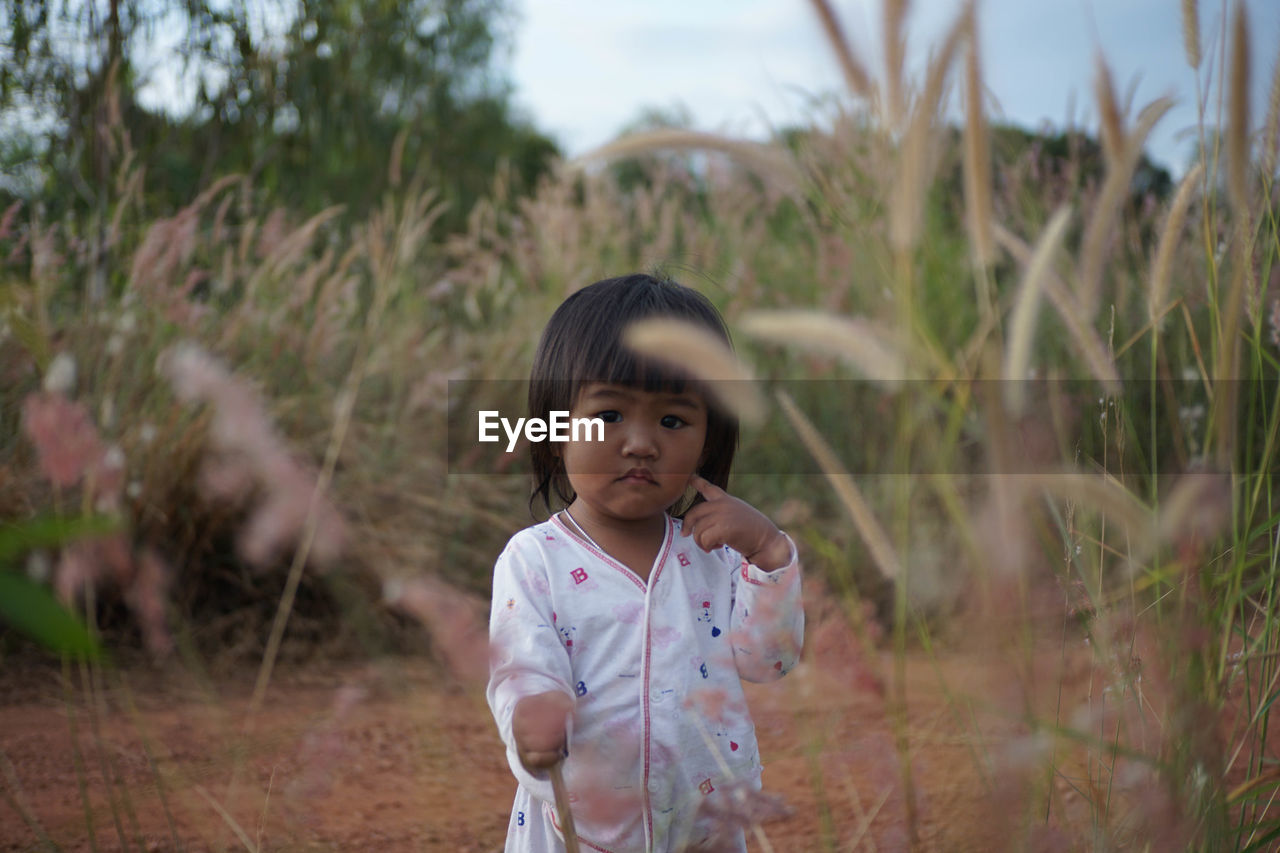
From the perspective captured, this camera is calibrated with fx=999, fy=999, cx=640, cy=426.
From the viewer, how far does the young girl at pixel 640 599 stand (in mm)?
1292

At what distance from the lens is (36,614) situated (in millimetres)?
373

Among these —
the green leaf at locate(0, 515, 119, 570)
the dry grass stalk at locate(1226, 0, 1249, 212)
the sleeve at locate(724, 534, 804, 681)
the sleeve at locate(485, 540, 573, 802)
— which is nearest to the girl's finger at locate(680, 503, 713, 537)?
the sleeve at locate(724, 534, 804, 681)

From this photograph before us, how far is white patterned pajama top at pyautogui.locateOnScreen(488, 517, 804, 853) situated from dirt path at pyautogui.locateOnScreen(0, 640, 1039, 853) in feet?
0.73

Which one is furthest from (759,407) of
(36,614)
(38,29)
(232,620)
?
(38,29)

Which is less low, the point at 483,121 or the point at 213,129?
the point at 483,121

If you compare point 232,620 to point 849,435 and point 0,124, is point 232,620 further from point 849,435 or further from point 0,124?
point 0,124

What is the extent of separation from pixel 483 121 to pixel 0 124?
1175 cm

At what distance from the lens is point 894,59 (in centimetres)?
77

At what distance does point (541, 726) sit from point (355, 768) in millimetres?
1711

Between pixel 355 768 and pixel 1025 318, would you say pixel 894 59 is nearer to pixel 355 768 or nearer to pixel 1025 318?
pixel 1025 318

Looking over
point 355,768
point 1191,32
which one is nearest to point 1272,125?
point 1191,32

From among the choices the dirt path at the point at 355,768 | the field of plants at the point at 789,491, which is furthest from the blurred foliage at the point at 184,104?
the dirt path at the point at 355,768

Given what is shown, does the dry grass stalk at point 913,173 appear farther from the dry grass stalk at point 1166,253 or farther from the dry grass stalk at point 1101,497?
the dry grass stalk at point 1166,253

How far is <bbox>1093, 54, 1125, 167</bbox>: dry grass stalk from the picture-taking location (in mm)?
984
